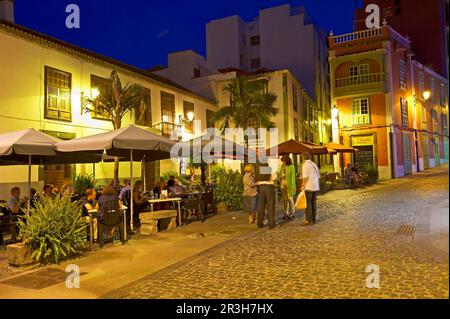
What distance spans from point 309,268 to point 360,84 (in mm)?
24518

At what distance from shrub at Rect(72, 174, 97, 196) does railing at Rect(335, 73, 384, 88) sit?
19855 millimetres

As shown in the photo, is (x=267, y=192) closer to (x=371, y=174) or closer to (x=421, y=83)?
(x=371, y=174)

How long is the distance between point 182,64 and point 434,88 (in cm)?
2264

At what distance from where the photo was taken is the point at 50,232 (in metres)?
6.46

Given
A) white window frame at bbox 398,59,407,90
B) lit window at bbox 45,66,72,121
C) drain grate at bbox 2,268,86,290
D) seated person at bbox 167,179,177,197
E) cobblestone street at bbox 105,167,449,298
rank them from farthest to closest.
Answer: white window frame at bbox 398,59,407,90 → lit window at bbox 45,66,72,121 → seated person at bbox 167,179,177,197 → drain grate at bbox 2,268,86,290 → cobblestone street at bbox 105,167,449,298

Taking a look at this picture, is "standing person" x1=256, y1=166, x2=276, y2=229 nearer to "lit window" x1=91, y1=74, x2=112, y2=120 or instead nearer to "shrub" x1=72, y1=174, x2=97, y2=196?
"shrub" x1=72, y1=174, x2=97, y2=196

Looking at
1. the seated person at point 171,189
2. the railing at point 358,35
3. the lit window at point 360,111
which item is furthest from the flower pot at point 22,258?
the railing at point 358,35

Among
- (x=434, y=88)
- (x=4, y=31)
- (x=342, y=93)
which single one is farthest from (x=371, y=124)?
(x=4, y=31)

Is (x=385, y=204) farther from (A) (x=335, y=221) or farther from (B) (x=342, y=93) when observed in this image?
(B) (x=342, y=93)

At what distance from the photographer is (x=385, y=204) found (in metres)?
12.6

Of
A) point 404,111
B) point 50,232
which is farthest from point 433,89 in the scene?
point 50,232

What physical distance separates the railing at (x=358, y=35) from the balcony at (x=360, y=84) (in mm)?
2783

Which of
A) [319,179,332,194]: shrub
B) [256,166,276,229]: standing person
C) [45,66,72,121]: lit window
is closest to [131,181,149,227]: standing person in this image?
[256,166,276,229]: standing person

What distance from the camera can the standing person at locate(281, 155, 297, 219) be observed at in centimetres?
1013
